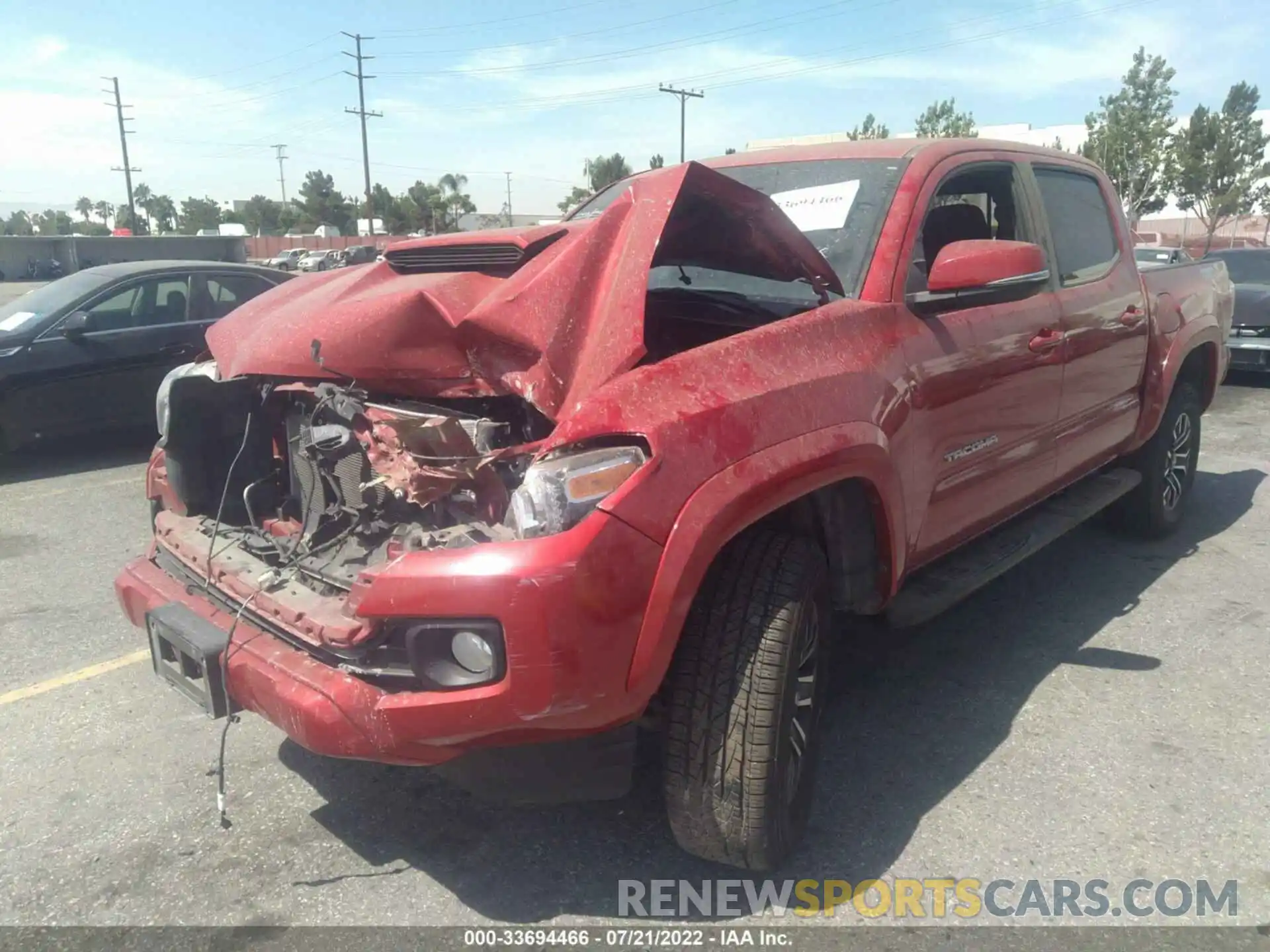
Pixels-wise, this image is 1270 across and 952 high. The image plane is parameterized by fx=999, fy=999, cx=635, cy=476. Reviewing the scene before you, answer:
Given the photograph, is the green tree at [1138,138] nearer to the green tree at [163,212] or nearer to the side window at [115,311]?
the side window at [115,311]

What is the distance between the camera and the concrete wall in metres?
46.8

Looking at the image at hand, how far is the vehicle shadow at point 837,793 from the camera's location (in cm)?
264

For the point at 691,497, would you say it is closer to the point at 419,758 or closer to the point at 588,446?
the point at 588,446

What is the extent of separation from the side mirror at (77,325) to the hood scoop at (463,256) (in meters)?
4.90

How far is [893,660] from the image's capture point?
12.9 feet

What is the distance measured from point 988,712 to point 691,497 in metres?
1.89

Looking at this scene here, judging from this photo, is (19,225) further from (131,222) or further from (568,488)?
(568,488)

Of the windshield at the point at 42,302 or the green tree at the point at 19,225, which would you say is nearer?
the windshield at the point at 42,302

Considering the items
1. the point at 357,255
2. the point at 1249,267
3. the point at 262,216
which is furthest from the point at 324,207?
the point at 1249,267

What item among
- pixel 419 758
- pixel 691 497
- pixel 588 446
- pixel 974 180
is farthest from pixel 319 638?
pixel 974 180

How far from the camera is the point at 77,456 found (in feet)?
25.9

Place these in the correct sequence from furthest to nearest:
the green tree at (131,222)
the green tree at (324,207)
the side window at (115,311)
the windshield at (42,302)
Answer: the green tree at (324,207) → the green tree at (131,222) → the side window at (115,311) → the windshield at (42,302)

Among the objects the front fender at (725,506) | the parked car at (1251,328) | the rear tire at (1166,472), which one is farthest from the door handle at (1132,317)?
the parked car at (1251,328)

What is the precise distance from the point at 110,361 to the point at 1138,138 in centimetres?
3535
